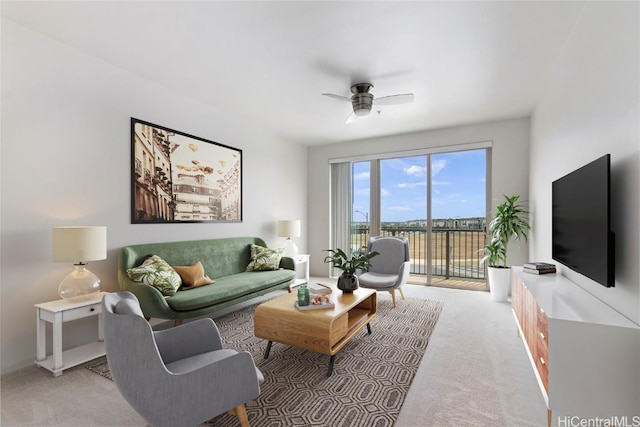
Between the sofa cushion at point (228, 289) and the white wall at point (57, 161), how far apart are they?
0.81 metres

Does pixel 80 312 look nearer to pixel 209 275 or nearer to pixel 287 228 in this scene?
pixel 209 275

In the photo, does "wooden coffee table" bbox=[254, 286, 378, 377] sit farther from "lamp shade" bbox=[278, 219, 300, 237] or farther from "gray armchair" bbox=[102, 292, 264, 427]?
"lamp shade" bbox=[278, 219, 300, 237]

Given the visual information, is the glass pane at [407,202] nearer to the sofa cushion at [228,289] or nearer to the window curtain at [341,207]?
the window curtain at [341,207]

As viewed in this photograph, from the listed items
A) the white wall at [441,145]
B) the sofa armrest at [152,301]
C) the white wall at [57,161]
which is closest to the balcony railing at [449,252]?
the white wall at [441,145]

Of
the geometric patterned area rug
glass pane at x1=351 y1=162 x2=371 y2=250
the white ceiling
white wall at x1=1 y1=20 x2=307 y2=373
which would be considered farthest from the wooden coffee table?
glass pane at x1=351 y1=162 x2=371 y2=250

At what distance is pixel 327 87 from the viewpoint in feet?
11.3

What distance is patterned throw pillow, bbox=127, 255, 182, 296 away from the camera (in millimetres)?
2836

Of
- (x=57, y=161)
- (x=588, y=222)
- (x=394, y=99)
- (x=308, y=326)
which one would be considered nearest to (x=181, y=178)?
(x=57, y=161)

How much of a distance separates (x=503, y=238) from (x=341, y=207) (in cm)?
286

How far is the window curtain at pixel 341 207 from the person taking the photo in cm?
601

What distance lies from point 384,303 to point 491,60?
3.07 m

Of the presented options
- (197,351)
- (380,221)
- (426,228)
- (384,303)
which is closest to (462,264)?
(426,228)

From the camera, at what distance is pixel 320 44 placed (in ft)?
8.55

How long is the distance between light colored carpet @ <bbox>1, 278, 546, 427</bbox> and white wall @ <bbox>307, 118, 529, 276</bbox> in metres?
2.58
